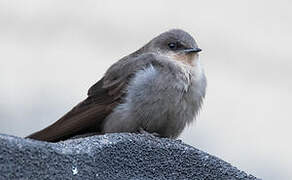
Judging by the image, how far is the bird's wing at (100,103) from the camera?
4410 mm

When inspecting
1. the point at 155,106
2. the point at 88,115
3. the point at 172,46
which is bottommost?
the point at 88,115

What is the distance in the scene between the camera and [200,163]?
278cm

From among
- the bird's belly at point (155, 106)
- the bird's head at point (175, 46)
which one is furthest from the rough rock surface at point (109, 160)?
Answer: the bird's head at point (175, 46)

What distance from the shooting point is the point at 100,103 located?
473 centimetres

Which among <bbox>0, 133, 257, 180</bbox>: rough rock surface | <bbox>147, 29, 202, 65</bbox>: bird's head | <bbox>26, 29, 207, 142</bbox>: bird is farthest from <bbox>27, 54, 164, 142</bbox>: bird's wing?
<bbox>0, 133, 257, 180</bbox>: rough rock surface

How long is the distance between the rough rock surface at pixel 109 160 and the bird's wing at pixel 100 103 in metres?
1.57

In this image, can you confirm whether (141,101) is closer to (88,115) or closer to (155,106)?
(155,106)

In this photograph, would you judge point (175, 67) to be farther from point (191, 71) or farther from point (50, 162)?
point (50, 162)

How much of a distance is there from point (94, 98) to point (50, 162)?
8.11 ft

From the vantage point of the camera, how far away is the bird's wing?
441cm

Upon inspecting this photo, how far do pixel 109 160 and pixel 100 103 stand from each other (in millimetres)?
2151

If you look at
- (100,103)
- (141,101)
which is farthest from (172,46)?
(141,101)

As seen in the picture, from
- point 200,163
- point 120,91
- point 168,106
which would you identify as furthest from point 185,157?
point 120,91

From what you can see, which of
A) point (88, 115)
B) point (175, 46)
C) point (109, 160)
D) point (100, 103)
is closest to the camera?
point (109, 160)
